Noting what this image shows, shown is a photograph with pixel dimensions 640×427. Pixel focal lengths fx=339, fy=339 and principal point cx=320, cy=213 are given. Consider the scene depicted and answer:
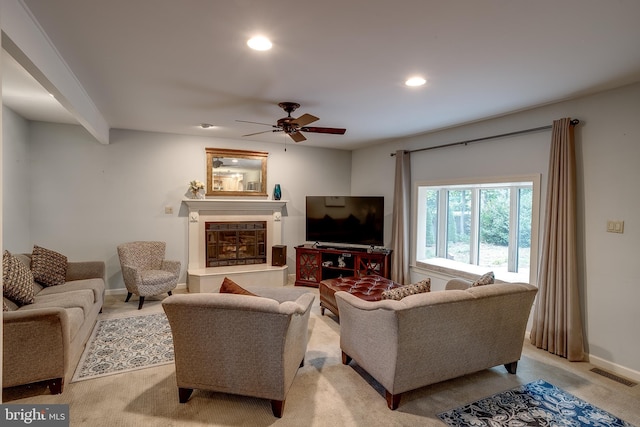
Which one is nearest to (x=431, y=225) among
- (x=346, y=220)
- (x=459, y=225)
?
(x=459, y=225)

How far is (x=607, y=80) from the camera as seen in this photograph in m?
2.80

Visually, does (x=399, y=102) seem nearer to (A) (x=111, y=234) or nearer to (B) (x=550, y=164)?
(B) (x=550, y=164)

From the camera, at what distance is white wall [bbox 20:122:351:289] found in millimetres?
4695

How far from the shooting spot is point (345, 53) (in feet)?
7.86

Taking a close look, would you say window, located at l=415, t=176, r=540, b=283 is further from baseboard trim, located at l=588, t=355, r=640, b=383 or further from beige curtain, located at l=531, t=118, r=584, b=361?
baseboard trim, located at l=588, t=355, r=640, b=383

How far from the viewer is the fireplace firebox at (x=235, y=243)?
18.3 ft

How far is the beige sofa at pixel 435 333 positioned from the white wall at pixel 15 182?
4.01 metres

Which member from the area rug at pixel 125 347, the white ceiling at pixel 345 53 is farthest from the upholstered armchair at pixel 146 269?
the white ceiling at pixel 345 53

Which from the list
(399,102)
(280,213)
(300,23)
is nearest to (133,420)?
(300,23)

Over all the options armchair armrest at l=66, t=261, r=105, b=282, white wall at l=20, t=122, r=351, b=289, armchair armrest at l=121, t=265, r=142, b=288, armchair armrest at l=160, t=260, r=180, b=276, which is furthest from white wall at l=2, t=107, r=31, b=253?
armchair armrest at l=160, t=260, r=180, b=276

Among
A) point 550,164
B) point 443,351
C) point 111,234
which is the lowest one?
point 443,351

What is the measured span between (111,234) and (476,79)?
5120mm

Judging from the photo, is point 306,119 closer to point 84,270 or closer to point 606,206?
point 606,206

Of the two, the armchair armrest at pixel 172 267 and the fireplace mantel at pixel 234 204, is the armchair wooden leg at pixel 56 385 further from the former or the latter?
the fireplace mantel at pixel 234 204
